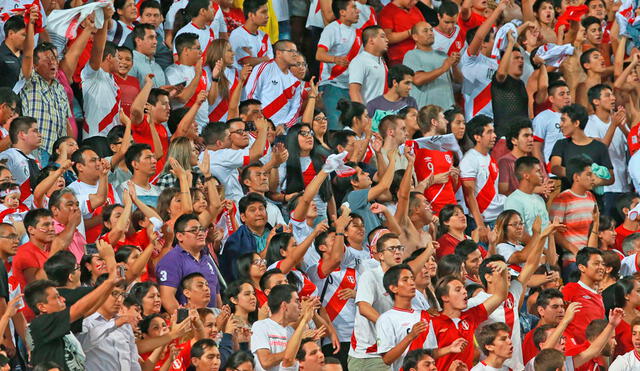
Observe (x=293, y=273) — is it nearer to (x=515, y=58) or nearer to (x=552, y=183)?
(x=552, y=183)

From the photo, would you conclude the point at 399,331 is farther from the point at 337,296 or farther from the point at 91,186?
the point at 91,186

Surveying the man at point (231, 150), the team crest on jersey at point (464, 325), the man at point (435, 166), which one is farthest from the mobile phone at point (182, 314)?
the man at point (435, 166)

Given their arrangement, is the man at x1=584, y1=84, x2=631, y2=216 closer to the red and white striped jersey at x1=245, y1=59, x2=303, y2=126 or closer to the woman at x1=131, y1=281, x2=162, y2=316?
the red and white striped jersey at x1=245, y1=59, x2=303, y2=126

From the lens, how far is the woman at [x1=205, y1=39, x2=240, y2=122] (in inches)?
561

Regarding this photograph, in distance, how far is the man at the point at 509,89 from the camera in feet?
49.9

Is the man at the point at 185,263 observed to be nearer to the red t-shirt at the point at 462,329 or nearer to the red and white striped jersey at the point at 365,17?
the red t-shirt at the point at 462,329

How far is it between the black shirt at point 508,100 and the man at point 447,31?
0.59 meters

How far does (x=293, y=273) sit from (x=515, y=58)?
15.8 ft

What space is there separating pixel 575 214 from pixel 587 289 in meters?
1.56

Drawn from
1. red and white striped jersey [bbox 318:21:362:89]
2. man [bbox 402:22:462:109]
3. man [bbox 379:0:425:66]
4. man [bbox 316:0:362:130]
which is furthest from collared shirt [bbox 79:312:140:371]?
man [bbox 379:0:425:66]

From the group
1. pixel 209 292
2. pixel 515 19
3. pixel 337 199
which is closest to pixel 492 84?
pixel 515 19

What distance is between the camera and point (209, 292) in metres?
10.8

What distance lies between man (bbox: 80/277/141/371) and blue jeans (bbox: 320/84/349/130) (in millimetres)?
5428

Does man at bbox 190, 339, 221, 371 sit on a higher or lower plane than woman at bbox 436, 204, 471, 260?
higher
